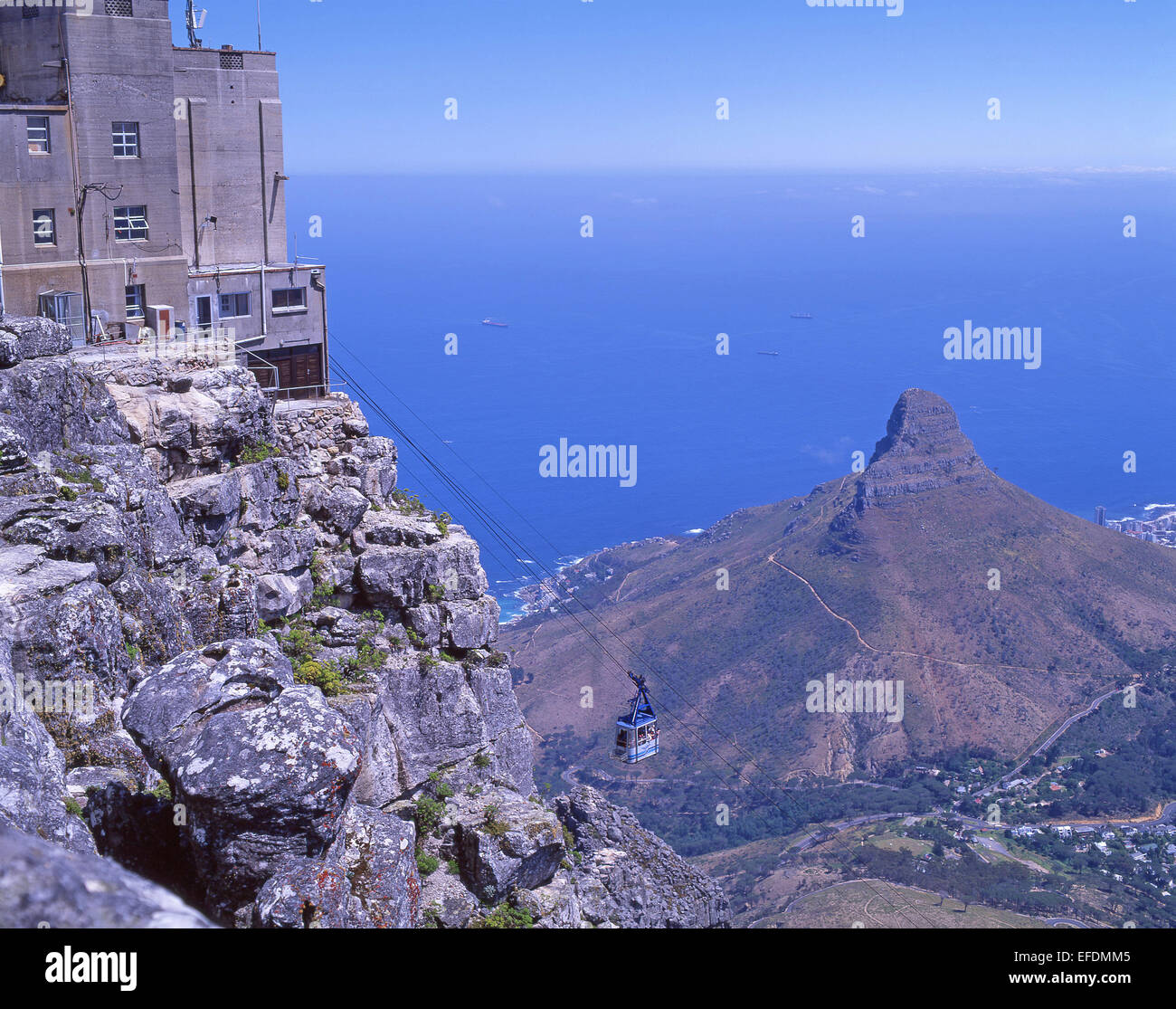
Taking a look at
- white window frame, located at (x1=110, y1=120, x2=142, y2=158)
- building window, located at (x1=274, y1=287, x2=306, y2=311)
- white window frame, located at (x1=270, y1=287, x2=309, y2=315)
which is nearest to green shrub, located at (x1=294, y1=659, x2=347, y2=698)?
white window frame, located at (x1=270, y1=287, x2=309, y2=315)

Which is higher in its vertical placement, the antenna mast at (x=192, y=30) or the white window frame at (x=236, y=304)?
the antenna mast at (x=192, y=30)

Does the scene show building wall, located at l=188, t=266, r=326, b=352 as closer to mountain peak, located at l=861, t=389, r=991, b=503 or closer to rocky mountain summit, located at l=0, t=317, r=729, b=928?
rocky mountain summit, located at l=0, t=317, r=729, b=928

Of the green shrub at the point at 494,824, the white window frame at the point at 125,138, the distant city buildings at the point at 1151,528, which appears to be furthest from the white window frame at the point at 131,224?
the distant city buildings at the point at 1151,528

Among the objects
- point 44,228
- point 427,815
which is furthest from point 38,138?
point 427,815

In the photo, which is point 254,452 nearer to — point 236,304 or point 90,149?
point 236,304

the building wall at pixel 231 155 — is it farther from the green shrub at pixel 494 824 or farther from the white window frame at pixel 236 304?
the green shrub at pixel 494 824
